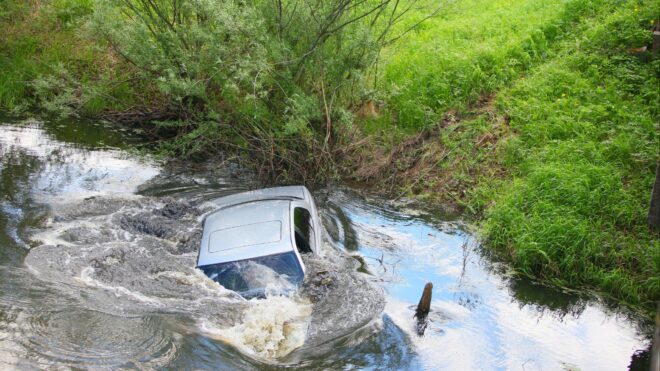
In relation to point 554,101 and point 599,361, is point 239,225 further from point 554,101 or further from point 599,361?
point 554,101

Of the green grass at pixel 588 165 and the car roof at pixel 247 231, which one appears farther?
the green grass at pixel 588 165

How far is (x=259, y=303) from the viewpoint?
6.93m

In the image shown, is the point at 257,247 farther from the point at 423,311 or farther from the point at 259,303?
the point at 423,311

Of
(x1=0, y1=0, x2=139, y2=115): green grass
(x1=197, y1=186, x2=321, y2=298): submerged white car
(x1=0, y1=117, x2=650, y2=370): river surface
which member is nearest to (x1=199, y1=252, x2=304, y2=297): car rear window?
(x1=197, y1=186, x2=321, y2=298): submerged white car

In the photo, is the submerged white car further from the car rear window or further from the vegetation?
the vegetation

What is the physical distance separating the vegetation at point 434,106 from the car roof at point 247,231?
8.19 feet

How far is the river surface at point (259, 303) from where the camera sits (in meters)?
6.37

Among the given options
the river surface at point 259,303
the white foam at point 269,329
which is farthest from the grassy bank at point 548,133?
the white foam at point 269,329

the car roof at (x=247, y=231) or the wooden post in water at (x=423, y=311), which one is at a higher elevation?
the car roof at (x=247, y=231)

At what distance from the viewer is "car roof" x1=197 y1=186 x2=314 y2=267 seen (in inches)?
278

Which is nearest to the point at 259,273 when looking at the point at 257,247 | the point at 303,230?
the point at 257,247

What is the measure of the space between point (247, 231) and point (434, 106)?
304 inches

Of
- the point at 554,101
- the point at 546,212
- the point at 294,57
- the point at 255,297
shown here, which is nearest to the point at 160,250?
the point at 255,297

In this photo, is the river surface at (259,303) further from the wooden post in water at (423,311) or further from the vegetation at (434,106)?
the vegetation at (434,106)
